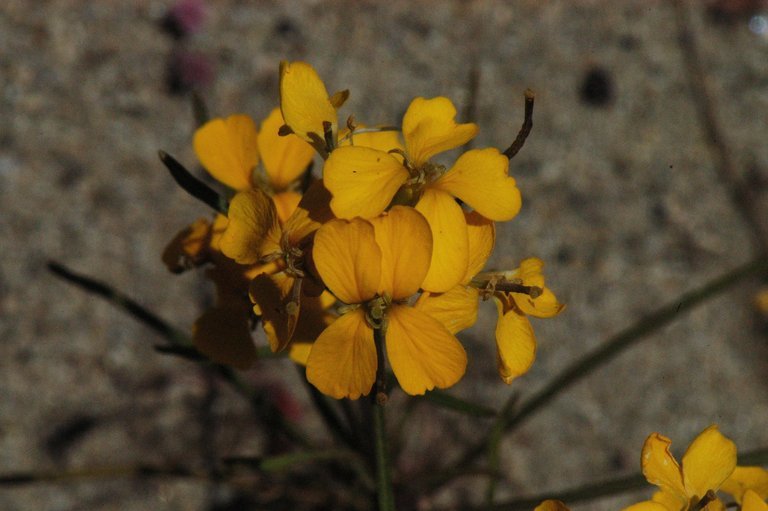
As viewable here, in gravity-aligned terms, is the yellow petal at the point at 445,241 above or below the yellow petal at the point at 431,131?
below

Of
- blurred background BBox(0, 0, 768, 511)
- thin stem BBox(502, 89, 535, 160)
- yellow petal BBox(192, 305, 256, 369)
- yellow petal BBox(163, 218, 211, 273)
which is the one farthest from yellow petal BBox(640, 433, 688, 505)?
blurred background BBox(0, 0, 768, 511)

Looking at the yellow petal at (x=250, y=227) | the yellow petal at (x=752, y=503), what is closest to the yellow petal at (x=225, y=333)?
the yellow petal at (x=250, y=227)

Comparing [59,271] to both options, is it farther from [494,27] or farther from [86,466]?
[494,27]

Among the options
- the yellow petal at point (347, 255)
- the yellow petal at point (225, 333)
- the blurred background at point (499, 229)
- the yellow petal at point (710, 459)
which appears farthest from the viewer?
the blurred background at point (499, 229)

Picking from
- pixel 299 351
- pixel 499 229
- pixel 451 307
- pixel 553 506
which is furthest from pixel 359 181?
pixel 499 229

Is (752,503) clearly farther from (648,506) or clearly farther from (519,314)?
(519,314)

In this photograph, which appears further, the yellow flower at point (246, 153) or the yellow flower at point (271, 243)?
the yellow flower at point (246, 153)

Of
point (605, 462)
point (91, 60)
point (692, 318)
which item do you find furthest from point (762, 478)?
point (91, 60)

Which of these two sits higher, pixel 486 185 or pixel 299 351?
pixel 486 185

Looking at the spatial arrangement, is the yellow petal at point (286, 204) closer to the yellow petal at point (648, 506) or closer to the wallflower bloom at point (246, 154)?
the wallflower bloom at point (246, 154)
